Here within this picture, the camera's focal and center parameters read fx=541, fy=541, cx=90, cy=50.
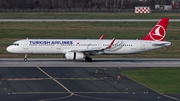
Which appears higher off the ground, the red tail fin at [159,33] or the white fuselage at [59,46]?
the red tail fin at [159,33]

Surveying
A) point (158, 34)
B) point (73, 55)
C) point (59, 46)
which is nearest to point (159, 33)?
point (158, 34)

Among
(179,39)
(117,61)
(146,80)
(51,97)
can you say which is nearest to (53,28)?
(179,39)

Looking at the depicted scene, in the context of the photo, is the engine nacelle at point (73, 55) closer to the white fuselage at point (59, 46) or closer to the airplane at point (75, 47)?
the airplane at point (75, 47)

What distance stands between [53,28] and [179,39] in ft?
89.6

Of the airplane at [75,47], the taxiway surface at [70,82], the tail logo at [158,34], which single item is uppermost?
the tail logo at [158,34]

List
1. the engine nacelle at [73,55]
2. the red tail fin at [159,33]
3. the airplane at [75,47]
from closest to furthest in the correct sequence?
1. the engine nacelle at [73,55]
2. the airplane at [75,47]
3. the red tail fin at [159,33]

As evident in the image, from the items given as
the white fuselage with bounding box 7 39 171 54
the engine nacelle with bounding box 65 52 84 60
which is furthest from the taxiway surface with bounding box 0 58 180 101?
the white fuselage with bounding box 7 39 171 54

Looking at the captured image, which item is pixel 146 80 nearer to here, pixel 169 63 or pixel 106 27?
pixel 169 63

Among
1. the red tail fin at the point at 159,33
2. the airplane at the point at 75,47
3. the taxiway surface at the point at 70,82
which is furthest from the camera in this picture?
the red tail fin at the point at 159,33

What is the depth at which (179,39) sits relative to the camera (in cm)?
9812

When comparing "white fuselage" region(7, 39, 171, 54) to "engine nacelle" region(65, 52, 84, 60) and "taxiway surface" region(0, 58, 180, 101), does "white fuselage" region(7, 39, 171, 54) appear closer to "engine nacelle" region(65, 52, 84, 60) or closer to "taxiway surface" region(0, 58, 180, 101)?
"engine nacelle" region(65, 52, 84, 60)

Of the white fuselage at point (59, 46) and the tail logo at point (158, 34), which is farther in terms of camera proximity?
the tail logo at point (158, 34)

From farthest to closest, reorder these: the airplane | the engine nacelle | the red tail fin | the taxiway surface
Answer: the red tail fin → the airplane → the engine nacelle → the taxiway surface

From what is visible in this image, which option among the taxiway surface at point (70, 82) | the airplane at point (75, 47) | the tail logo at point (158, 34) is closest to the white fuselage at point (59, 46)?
the airplane at point (75, 47)
